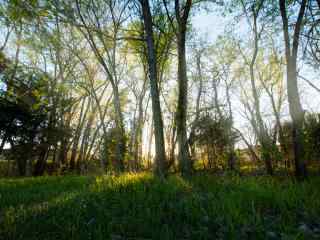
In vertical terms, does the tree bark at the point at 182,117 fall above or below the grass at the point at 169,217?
above

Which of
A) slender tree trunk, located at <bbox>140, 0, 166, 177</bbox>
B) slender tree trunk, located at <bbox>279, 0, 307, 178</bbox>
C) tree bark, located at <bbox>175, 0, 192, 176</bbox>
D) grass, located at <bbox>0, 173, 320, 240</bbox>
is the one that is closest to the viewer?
grass, located at <bbox>0, 173, 320, 240</bbox>

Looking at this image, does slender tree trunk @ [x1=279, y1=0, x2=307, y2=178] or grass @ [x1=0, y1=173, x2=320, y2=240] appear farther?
slender tree trunk @ [x1=279, y1=0, x2=307, y2=178]

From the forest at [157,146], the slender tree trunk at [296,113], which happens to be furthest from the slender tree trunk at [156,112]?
the slender tree trunk at [296,113]

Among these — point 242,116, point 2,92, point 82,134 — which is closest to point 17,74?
point 2,92

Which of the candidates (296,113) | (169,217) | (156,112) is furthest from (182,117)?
(169,217)

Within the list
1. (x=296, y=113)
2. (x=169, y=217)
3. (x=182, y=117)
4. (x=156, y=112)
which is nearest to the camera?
(x=169, y=217)

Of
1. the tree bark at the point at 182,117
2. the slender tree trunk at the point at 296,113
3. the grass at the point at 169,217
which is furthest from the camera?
the tree bark at the point at 182,117

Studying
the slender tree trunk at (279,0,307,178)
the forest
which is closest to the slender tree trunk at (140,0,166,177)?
the forest

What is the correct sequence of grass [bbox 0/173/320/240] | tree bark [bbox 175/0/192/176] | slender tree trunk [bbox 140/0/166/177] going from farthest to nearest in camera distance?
tree bark [bbox 175/0/192/176], slender tree trunk [bbox 140/0/166/177], grass [bbox 0/173/320/240]

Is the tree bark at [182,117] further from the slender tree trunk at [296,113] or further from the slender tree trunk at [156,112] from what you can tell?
the slender tree trunk at [296,113]

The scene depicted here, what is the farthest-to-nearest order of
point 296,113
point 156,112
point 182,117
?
point 182,117 < point 156,112 < point 296,113

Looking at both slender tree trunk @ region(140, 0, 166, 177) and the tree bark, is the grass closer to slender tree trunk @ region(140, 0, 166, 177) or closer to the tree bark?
slender tree trunk @ region(140, 0, 166, 177)

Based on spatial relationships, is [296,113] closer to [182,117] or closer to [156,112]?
[182,117]

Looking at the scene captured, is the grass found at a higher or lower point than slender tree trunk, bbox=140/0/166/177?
lower
